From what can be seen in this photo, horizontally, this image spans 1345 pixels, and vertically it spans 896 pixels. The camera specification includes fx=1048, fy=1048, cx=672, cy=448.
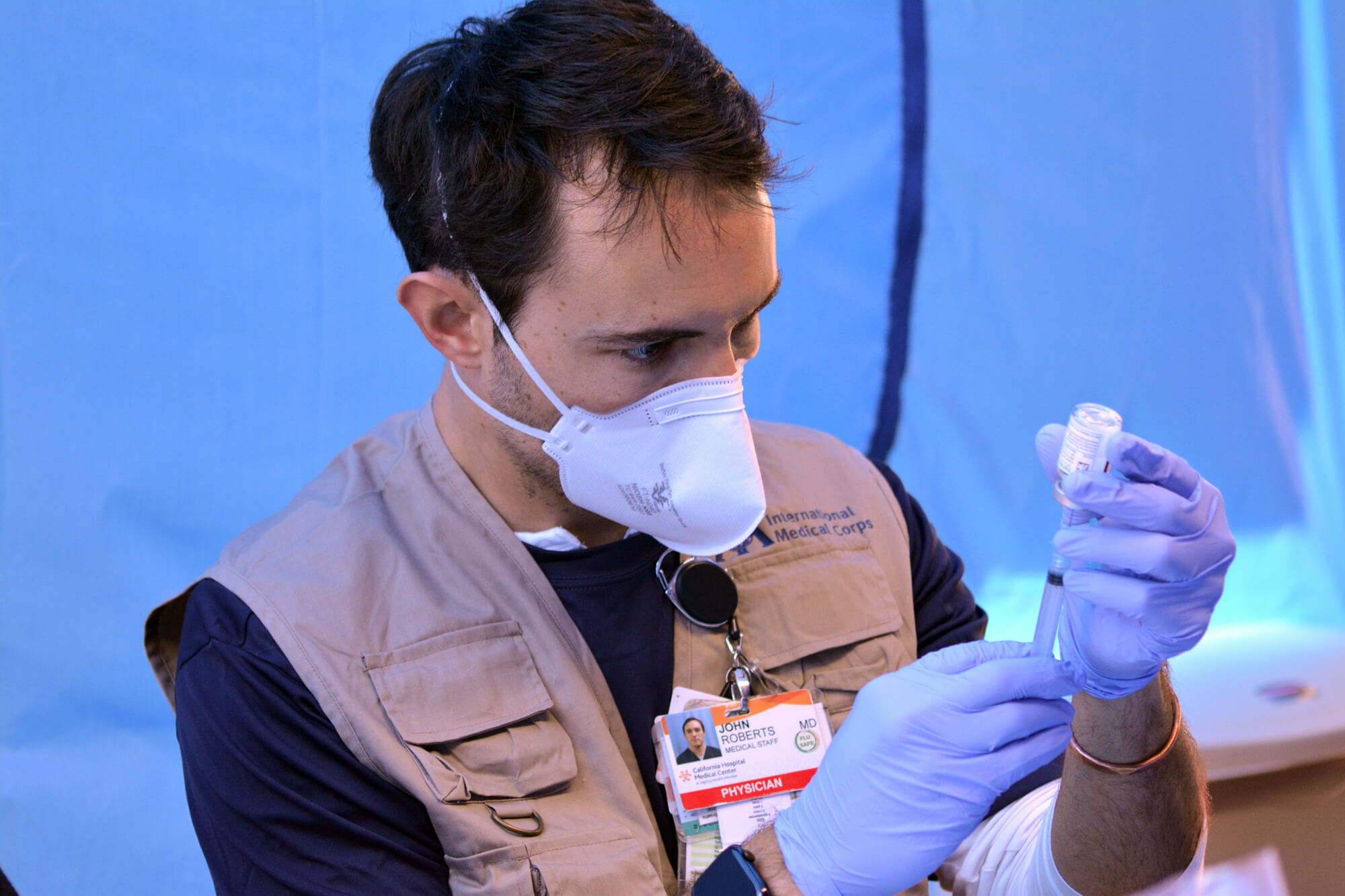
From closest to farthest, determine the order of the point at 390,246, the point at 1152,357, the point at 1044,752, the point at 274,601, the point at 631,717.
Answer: the point at 1044,752
the point at 274,601
the point at 631,717
the point at 390,246
the point at 1152,357

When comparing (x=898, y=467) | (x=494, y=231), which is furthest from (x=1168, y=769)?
(x=898, y=467)

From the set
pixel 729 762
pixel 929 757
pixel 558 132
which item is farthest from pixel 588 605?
pixel 558 132

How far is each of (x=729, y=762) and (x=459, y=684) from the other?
346 millimetres

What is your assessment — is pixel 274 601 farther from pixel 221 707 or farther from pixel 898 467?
pixel 898 467

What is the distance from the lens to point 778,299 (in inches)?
85.8

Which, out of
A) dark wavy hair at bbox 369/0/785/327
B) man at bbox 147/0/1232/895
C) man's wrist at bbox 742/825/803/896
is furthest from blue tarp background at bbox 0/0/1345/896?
man's wrist at bbox 742/825/803/896

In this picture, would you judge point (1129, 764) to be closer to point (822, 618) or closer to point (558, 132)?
point (822, 618)

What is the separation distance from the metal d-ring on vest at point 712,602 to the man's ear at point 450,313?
14.9 inches

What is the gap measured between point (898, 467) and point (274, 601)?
1444 millimetres

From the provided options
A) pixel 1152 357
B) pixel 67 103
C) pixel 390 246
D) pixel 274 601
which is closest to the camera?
pixel 274 601

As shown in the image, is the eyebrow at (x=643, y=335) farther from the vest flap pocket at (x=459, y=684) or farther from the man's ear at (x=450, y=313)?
the vest flap pocket at (x=459, y=684)

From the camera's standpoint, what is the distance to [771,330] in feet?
7.20

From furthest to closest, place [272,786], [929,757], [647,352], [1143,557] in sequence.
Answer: [647,352]
[272,786]
[929,757]
[1143,557]

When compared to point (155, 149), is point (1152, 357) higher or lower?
lower
